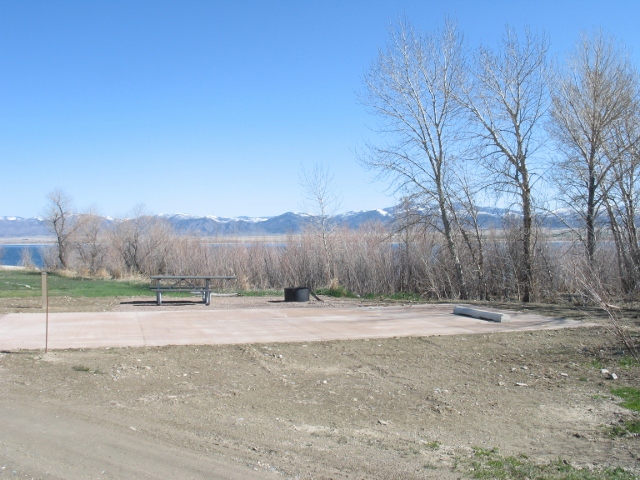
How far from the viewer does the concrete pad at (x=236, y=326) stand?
401 inches

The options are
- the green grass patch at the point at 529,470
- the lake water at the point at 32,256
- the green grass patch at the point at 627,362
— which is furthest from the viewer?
the lake water at the point at 32,256

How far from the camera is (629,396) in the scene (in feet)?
23.4

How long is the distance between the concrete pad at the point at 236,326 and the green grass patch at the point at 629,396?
407cm

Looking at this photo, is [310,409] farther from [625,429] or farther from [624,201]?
[624,201]

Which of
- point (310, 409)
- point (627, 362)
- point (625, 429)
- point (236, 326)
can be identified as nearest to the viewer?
point (625, 429)

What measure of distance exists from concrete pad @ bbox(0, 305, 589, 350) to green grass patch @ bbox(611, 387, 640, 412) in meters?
4.07

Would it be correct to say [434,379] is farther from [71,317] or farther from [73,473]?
[71,317]

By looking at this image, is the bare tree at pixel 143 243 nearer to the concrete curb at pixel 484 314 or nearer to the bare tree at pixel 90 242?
the bare tree at pixel 90 242

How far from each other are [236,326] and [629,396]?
275 inches

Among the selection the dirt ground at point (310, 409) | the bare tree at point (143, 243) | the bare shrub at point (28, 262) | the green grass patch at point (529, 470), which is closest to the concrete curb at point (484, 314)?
the dirt ground at point (310, 409)

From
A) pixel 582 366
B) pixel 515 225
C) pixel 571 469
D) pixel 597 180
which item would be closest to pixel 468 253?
pixel 515 225

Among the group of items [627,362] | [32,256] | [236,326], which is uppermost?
[32,256]

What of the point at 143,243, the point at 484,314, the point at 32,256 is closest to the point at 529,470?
the point at 484,314

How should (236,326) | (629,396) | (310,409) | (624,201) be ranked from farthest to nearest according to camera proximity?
(624,201) < (236,326) < (629,396) < (310,409)
